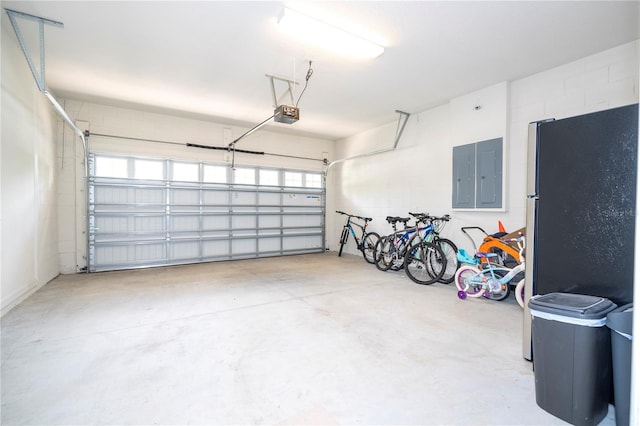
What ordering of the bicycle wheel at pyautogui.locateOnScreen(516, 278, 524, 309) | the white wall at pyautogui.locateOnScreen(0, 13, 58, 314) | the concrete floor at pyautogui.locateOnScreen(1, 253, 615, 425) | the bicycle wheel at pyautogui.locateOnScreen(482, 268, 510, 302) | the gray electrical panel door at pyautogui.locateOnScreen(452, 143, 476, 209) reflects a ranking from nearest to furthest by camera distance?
the concrete floor at pyautogui.locateOnScreen(1, 253, 615, 425) < the white wall at pyautogui.locateOnScreen(0, 13, 58, 314) < the bicycle wheel at pyautogui.locateOnScreen(516, 278, 524, 309) < the bicycle wheel at pyautogui.locateOnScreen(482, 268, 510, 302) < the gray electrical panel door at pyautogui.locateOnScreen(452, 143, 476, 209)

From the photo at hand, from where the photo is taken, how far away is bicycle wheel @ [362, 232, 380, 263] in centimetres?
591

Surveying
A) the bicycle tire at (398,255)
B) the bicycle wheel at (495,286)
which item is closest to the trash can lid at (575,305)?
the bicycle wheel at (495,286)

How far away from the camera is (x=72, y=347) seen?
2248 millimetres

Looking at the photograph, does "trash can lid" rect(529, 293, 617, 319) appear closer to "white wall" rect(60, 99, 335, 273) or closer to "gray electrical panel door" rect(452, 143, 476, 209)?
"gray electrical panel door" rect(452, 143, 476, 209)

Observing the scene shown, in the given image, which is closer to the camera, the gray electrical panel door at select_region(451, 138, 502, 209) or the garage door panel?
the gray electrical panel door at select_region(451, 138, 502, 209)

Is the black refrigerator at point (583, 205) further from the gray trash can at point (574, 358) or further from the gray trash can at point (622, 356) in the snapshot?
the gray trash can at point (622, 356)

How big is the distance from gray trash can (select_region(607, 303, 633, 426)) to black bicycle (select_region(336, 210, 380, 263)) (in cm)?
423

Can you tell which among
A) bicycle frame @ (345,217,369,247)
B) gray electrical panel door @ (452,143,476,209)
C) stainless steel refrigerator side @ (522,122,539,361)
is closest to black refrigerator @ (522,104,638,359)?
stainless steel refrigerator side @ (522,122,539,361)

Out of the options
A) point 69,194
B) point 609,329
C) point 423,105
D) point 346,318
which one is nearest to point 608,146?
point 609,329

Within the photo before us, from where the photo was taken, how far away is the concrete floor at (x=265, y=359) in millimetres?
1552

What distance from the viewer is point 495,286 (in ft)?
11.0

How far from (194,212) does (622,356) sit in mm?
5977

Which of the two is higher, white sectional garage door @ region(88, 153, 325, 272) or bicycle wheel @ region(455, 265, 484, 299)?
white sectional garage door @ region(88, 153, 325, 272)

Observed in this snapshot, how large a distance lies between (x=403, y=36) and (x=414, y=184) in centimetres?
288
